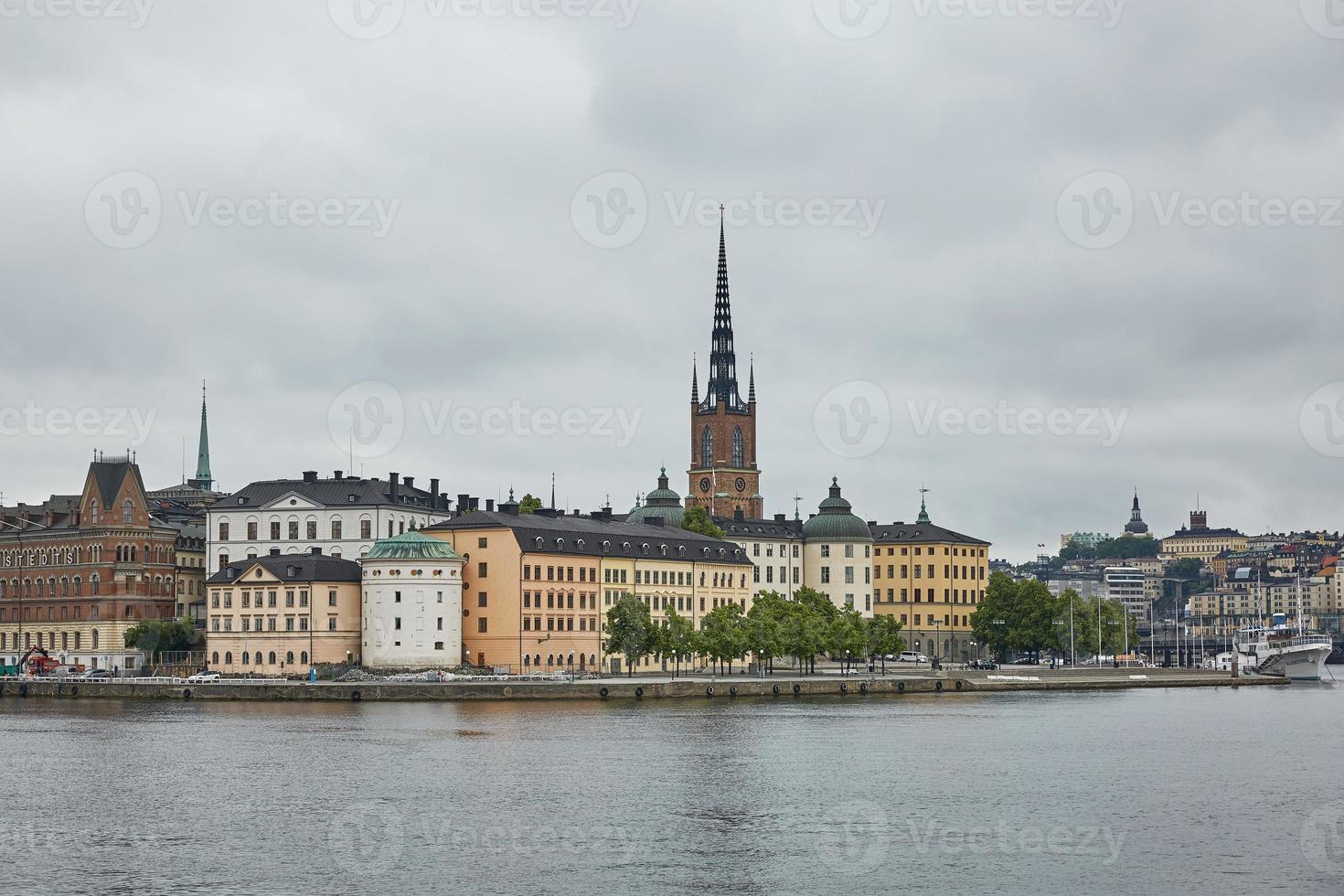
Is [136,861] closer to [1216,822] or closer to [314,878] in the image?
[314,878]

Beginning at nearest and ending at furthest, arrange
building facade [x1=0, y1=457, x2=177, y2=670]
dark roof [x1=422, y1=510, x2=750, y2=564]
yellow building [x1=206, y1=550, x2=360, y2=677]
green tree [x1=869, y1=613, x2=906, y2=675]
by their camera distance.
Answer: yellow building [x1=206, y1=550, x2=360, y2=677] < dark roof [x1=422, y1=510, x2=750, y2=564] < green tree [x1=869, y1=613, x2=906, y2=675] < building facade [x1=0, y1=457, x2=177, y2=670]

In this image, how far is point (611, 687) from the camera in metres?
115

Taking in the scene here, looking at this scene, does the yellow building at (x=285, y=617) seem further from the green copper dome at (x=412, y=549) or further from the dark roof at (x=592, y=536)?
the dark roof at (x=592, y=536)

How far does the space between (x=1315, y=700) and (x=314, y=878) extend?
102m

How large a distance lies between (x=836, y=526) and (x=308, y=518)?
5601cm

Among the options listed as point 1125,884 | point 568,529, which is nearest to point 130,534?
point 568,529

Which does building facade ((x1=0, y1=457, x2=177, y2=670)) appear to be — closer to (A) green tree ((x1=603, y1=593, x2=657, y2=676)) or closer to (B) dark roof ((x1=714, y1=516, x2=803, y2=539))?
(A) green tree ((x1=603, y1=593, x2=657, y2=676))

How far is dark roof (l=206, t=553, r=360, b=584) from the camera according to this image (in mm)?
126750

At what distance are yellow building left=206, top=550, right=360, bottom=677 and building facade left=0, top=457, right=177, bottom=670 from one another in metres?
21.0
